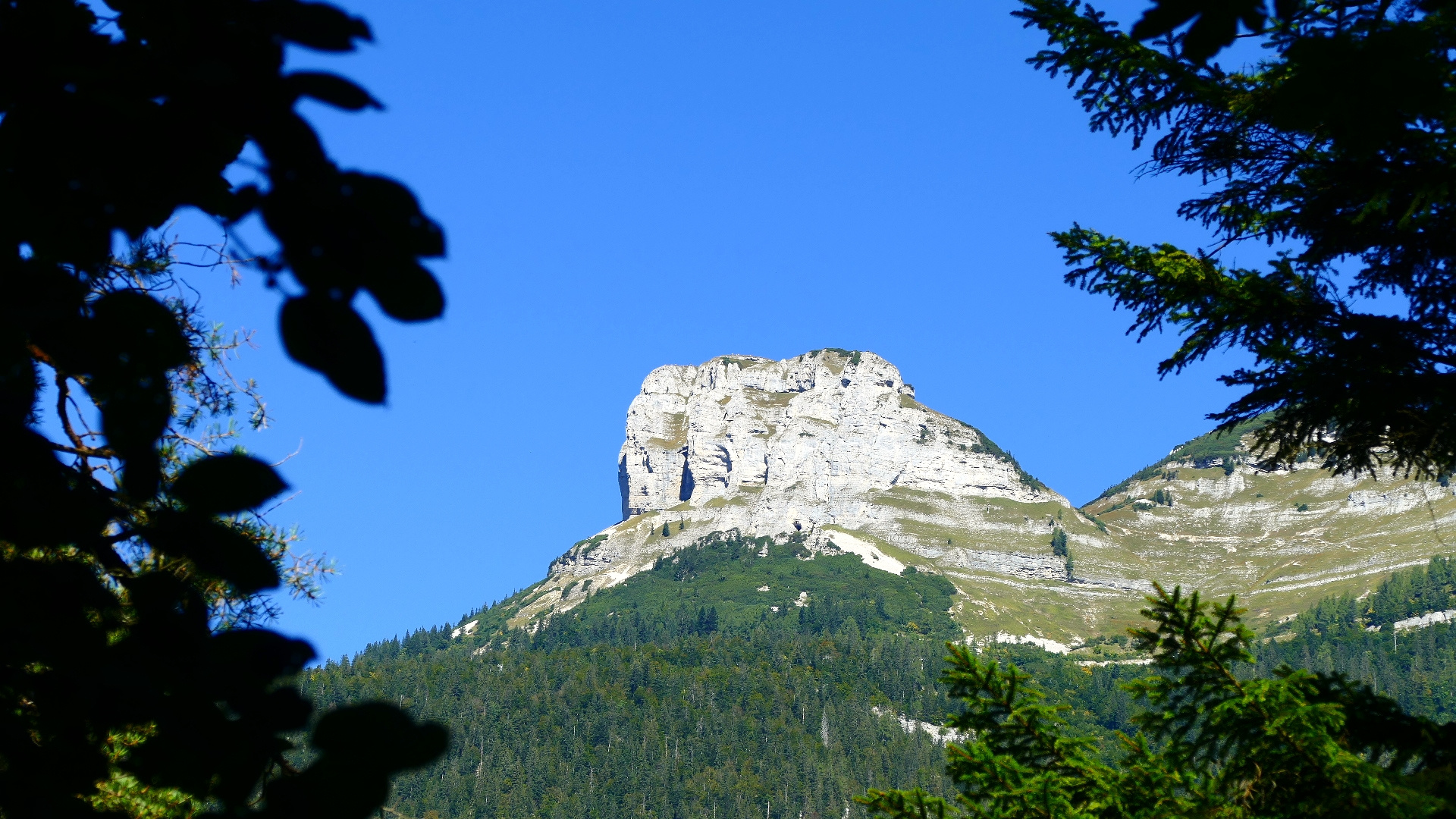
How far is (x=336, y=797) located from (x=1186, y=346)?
525 centimetres

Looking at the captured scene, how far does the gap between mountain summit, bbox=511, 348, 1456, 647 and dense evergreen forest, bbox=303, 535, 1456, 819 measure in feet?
41.1

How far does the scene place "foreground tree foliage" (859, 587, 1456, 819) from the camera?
14.7 feet

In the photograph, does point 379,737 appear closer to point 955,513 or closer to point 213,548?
point 213,548

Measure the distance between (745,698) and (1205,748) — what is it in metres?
118

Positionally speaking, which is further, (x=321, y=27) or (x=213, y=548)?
(x=213, y=548)

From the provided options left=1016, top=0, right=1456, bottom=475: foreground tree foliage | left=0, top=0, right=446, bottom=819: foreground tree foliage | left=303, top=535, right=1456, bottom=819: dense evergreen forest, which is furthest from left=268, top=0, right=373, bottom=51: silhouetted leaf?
left=303, top=535, right=1456, bottom=819: dense evergreen forest

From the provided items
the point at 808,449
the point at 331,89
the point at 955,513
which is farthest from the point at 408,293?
the point at 808,449

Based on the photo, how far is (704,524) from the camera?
182875 millimetres

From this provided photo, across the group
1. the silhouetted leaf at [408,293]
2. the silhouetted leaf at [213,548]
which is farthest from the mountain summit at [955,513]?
the silhouetted leaf at [408,293]

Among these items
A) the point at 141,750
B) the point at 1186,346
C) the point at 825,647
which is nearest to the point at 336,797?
the point at 141,750

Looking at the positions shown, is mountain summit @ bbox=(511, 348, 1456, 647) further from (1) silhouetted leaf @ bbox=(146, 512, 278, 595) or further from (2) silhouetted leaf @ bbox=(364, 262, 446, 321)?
(2) silhouetted leaf @ bbox=(364, 262, 446, 321)

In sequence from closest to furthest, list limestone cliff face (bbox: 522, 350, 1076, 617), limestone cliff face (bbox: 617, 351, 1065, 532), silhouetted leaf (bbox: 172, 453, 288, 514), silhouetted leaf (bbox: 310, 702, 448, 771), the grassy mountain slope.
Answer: silhouetted leaf (bbox: 310, 702, 448, 771) < silhouetted leaf (bbox: 172, 453, 288, 514) < the grassy mountain slope < limestone cliff face (bbox: 522, 350, 1076, 617) < limestone cliff face (bbox: 617, 351, 1065, 532)

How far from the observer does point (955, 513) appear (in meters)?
177

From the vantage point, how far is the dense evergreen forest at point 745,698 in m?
104
